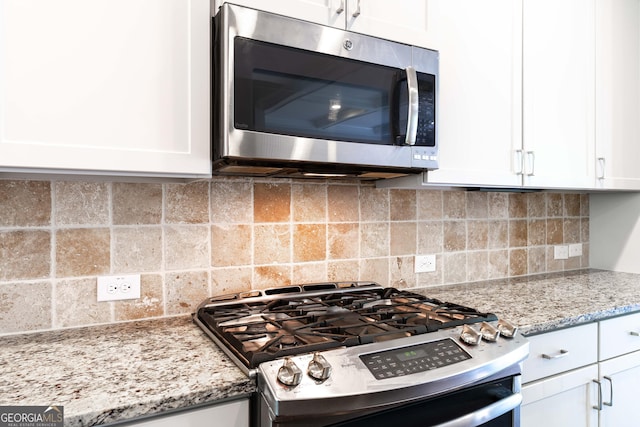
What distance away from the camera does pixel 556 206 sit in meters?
2.42

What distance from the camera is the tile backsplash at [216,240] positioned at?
1249 millimetres

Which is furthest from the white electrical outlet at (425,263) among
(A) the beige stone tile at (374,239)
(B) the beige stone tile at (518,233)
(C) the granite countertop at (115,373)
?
(C) the granite countertop at (115,373)

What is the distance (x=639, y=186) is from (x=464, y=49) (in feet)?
4.47

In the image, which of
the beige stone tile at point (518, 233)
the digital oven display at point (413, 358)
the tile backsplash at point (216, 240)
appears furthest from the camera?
the beige stone tile at point (518, 233)

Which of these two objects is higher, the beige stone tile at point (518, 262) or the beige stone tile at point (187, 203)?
the beige stone tile at point (187, 203)

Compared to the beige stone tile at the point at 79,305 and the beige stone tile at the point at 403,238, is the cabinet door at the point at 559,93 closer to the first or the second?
the beige stone tile at the point at 403,238

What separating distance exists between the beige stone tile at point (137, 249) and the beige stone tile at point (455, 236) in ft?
4.22

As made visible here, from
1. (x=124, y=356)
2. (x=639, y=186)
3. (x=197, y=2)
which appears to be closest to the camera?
(x=124, y=356)

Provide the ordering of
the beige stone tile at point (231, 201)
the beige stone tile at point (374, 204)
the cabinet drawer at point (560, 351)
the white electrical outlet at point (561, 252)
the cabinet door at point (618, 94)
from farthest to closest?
the white electrical outlet at point (561, 252) → the cabinet door at point (618, 94) → the beige stone tile at point (374, 204) → the beige stone tile at point (231, 201) → the cabinet drawer at point (560, 351)

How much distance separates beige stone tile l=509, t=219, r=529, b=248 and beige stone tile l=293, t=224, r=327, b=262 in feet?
3.67

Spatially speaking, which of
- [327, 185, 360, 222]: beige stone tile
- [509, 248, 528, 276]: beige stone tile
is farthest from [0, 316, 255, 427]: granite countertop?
[509, 248, 528, 276]: beige stone tile

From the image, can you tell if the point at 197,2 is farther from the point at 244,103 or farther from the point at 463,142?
the point at 463,142

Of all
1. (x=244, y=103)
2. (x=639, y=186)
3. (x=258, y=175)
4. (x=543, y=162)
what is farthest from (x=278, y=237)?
(x=639, y=186)

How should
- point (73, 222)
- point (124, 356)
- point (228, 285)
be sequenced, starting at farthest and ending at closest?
point (228, 285), point (73, 222), point (124, 356)
